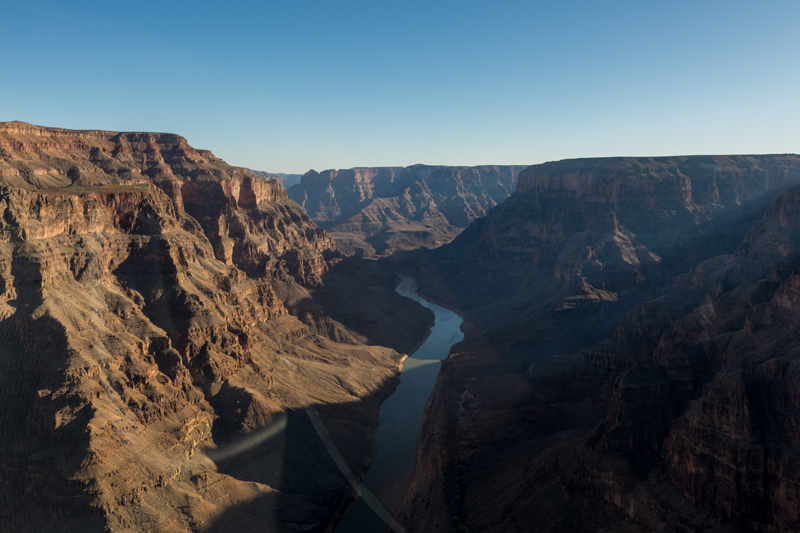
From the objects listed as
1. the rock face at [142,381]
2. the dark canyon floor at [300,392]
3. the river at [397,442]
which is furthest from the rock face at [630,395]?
the rock face at [142,381]

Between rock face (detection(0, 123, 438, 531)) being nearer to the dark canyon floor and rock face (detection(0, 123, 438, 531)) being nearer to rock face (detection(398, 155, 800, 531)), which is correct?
the dark canyon floor

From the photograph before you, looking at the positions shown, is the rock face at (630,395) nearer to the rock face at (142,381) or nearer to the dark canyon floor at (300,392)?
the dark canyon floor at (300,392)

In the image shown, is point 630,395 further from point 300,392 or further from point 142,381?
point 142,381

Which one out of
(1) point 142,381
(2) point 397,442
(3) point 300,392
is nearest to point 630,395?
(2) point 397,442

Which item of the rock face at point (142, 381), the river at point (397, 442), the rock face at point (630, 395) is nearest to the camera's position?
the rock face at point (630, 395)

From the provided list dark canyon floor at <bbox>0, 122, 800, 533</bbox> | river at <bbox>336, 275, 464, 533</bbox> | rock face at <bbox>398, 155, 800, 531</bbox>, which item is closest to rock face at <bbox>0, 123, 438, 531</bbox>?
dark canyon floor at <bbox>0, 122, 800, 533</bbox>
